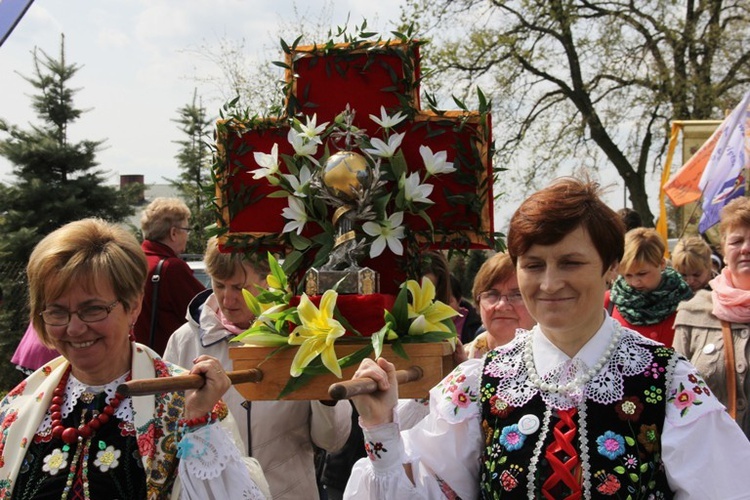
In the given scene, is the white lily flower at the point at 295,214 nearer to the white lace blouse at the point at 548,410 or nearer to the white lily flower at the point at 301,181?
the white lily flower at the point at 301,181

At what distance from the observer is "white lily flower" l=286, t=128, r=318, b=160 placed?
9.48 ft

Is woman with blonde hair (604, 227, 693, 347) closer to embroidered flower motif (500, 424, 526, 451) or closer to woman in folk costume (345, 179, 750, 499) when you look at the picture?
woman in folk costume (345, 179, 750, 499)

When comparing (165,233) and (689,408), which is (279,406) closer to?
(689,408)

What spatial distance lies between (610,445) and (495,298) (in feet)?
4.84

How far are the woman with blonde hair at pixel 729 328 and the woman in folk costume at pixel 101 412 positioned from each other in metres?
2.35

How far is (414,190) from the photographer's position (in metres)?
2.84

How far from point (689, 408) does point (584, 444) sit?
0.27 metres

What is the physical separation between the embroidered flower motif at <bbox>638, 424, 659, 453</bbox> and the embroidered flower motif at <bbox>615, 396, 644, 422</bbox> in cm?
4

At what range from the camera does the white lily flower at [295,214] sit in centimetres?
291

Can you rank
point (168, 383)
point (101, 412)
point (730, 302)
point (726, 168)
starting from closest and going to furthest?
1. point (168, 383)
2. point (101, 412)
3. point (730, 302)
4. point (726, 168)

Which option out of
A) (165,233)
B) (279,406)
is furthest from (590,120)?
(279,406)

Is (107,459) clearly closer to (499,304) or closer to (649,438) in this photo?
(649,438)

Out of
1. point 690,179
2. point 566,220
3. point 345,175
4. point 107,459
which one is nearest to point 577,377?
point 566,220

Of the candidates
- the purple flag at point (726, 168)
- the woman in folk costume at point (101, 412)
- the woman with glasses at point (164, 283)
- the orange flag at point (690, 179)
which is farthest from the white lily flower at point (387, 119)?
the orange flag at point (690, 179)
